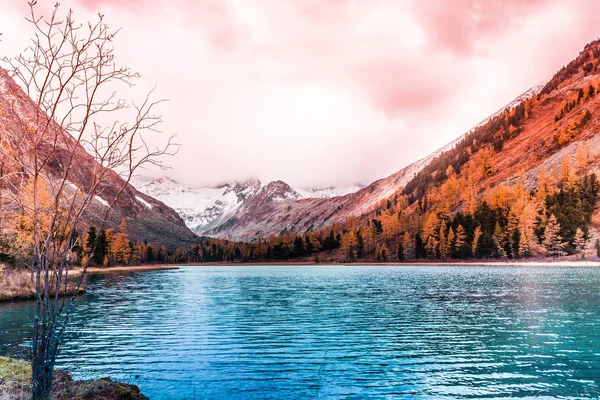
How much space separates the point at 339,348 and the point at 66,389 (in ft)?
51.8

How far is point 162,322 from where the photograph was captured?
34.7 m

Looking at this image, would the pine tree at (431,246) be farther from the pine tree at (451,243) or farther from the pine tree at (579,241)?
the pine tree at (579,241)

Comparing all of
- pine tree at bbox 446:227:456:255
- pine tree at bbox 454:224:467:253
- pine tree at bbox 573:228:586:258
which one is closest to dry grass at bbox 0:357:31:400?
pine tree at bbox 573:228:586:258

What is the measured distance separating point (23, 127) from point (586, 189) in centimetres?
19403

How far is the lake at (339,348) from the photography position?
17.2 m

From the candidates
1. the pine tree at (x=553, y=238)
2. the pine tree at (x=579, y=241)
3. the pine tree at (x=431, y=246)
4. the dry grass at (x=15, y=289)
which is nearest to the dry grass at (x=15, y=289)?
the dry grass at (x=15, y=289)

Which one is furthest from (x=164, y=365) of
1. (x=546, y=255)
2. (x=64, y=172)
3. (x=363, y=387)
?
(x=546, y=255)

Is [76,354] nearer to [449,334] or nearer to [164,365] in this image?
[164,365]

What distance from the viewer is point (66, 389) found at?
12836 millimetres

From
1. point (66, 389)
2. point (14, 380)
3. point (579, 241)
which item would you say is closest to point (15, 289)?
point (14, 380)

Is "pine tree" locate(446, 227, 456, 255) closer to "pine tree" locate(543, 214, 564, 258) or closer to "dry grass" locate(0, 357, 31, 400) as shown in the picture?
"pine tree" locate(543, 214, 564, 258)

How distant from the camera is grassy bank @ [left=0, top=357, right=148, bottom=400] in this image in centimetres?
1205

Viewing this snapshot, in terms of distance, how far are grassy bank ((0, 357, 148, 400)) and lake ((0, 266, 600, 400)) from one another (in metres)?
1.77

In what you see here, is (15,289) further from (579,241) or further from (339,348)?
(579,241)
